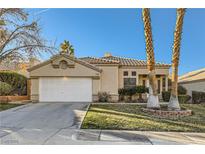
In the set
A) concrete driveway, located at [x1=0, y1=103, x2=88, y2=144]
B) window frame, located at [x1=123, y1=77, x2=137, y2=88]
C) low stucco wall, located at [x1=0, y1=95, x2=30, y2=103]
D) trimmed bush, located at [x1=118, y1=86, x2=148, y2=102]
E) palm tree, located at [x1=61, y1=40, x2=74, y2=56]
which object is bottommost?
concrete driveway, located at [x1=0, y1=103, x2=88, y2=144]

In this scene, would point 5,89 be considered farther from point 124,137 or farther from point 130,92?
point 124,137

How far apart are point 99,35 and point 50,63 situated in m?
6.00

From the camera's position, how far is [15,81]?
21.2m

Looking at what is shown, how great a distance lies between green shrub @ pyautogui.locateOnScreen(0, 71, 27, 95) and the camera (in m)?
21.0

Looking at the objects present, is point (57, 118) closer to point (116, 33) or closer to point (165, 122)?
point (165, 122)

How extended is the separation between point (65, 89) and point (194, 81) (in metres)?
11.8

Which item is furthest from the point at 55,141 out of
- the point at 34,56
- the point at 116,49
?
the point at 116,49

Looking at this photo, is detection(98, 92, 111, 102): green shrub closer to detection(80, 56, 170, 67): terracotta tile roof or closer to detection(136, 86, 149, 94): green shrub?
detection(136, 86, 149, 94): green shrub

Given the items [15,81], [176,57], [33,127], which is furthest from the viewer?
[15,81]

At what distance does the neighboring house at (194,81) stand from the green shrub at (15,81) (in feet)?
46.9

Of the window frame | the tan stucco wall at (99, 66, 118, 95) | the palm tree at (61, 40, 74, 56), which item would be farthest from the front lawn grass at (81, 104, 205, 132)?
the palm tree at (61, 40, 74, 56)

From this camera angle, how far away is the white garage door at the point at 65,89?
61.0 feet

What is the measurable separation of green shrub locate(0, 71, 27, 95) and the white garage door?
2.88m

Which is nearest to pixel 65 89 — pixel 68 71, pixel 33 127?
pixel 68 71
